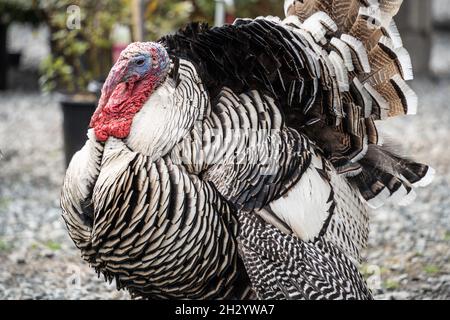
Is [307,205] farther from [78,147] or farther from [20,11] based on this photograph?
[20,11]

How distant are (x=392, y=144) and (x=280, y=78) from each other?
0.57 m

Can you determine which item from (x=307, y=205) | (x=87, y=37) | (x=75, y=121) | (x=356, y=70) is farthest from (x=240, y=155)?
(x=87, y=37)

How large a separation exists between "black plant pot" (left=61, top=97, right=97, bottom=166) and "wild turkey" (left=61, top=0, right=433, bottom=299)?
2752 millimetres

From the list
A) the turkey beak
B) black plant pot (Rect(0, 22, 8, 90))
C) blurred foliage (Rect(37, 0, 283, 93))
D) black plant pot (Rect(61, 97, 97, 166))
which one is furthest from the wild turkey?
black plant pot (Rect(0, 22, 8, 90))

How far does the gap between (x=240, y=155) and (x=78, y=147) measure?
125 inches

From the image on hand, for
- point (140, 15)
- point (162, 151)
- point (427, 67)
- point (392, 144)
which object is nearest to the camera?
point (162, 151)

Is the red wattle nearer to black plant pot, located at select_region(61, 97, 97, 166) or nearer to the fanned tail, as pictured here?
the fanned tail

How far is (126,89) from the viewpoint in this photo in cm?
253

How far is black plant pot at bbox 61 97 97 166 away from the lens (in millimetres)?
5480

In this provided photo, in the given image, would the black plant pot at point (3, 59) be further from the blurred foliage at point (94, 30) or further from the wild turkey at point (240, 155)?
the wild turkey at point (240, 155)
